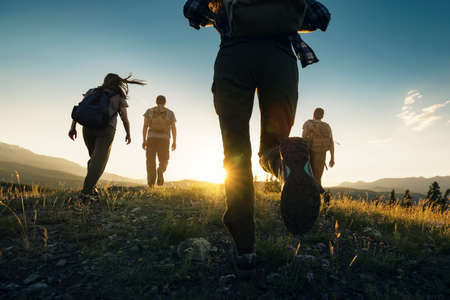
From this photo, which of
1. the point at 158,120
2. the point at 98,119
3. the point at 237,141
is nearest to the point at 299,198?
the point at 237,141

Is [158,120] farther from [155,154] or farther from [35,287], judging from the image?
[35,287]

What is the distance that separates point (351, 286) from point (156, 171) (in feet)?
21.2

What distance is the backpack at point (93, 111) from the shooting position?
3.40 metres

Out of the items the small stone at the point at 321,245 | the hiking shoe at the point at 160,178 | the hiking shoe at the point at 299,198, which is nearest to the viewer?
the hiking shoe at the point at 299,198

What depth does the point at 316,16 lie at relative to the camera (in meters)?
1.89

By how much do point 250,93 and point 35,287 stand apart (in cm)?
213

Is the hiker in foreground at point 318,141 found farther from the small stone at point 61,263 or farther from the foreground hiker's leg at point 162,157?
the small stone at point 61,263

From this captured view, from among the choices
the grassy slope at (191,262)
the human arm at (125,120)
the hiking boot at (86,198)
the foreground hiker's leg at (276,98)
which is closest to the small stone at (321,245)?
the grassy slope at (191,262)

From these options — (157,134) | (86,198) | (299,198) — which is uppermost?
(157,134)

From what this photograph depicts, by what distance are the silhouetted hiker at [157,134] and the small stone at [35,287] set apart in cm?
536

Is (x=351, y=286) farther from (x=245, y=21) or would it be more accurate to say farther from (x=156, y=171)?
(x=156, y=171)

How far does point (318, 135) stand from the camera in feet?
22.3

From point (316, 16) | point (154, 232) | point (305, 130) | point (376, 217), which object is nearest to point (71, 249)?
point (154, 232)

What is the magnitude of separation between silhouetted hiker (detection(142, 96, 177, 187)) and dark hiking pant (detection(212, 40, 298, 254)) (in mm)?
5546
